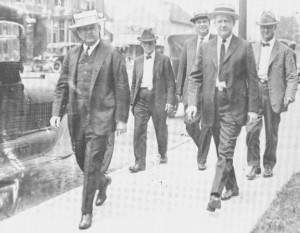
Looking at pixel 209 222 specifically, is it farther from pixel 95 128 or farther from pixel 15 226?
pixel 15 226

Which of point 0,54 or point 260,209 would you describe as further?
point 0,54

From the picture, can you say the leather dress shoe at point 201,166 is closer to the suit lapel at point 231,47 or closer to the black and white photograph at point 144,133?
the black and white photograph at point 144,133

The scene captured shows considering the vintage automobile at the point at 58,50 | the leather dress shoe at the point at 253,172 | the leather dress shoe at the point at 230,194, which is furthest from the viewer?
the vintage automobile at the point at 58,50

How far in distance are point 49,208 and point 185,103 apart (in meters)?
2.59

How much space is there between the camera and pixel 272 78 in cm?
598

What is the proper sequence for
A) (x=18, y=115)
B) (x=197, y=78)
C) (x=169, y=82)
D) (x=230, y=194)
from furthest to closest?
(x=169, y=82) → (x=18, y=115) → (x=230, y=194) → (x=197, y=78)

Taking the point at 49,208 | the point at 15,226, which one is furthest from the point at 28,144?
the point at 15,226

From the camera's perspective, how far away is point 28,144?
20.5 feet

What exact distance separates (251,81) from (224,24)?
2.00 feet

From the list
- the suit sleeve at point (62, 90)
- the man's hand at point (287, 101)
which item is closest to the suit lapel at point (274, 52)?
the man's hand at point (287, 101)

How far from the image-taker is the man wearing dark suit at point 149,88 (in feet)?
21.8

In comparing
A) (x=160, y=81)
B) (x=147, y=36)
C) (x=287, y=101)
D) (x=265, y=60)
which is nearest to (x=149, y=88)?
(x=160, y=81)

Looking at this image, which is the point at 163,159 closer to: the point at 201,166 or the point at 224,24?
the point at 201,166

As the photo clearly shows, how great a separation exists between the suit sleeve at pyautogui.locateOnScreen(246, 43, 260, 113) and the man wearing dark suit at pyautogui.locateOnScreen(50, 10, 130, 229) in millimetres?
1221
